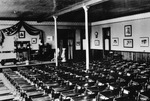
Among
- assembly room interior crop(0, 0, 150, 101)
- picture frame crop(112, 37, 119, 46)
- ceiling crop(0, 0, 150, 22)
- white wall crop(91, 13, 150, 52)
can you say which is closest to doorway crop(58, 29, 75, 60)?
assembly room interior crop(0, 0, 150, 101)

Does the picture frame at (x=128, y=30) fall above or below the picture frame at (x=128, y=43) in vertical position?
above

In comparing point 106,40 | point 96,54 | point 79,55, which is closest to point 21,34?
point 79,55

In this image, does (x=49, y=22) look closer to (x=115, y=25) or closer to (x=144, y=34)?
(x=115, y=25)

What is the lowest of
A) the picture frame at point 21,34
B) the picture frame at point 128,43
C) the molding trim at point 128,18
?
the picture frame at point 128,43

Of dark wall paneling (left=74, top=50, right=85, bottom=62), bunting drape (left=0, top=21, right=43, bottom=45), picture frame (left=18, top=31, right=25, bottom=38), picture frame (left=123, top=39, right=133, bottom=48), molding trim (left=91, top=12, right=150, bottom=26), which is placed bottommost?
dark wall paneling (left=74, top=50, right=85, bottom=62)

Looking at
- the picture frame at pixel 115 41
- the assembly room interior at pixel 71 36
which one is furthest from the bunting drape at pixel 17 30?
the picture frame at pixel 115 41

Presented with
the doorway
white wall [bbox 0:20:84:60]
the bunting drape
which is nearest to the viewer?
the bunting drape

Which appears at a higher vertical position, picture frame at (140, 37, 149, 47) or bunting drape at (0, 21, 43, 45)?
bunting drape at (0, 21, 43, 45)

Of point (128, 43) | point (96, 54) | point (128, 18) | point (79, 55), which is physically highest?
point (128, 18)

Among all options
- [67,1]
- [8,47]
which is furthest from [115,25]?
[8,47]

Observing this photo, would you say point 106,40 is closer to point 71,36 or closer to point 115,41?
point 115,41

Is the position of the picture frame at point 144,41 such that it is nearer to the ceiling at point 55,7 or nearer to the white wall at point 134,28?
the white wall at point 134,28

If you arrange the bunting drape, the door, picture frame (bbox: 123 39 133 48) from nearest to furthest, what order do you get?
picture frame (bbox: 123 39 133 48) → the bunting drape → the door

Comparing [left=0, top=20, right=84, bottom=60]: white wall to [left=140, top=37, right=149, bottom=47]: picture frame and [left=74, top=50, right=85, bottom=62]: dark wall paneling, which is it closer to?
→ [left=74, top=50, right=85, bottom=62]: dark wall paneling
